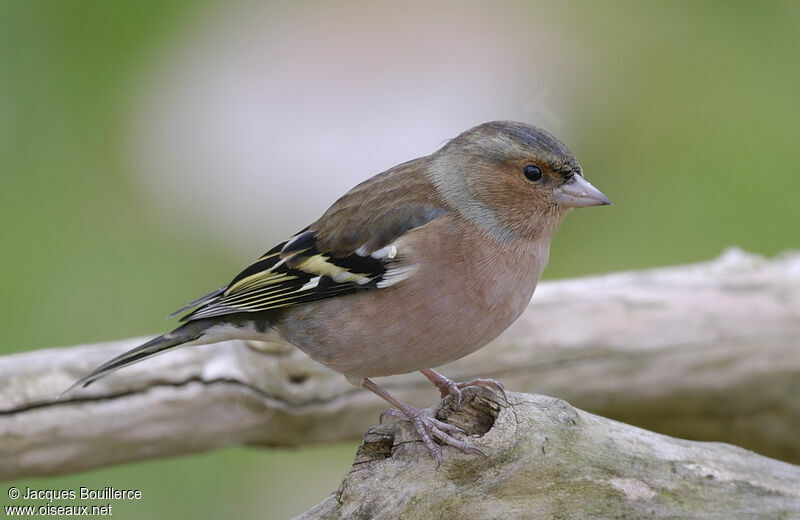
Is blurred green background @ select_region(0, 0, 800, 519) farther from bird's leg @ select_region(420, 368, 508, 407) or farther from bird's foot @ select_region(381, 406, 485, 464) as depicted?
bird's foot @ select_region(381, 406, 485, 464)

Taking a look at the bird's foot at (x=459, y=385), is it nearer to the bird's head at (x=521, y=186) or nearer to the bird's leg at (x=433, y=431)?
the bird's leg at (x=433, y=431)

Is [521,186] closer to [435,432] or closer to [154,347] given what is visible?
[435,432]

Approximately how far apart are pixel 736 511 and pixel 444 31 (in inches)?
275

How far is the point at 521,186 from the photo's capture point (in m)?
3.56

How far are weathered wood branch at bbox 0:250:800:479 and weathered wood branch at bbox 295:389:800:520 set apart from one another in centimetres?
114

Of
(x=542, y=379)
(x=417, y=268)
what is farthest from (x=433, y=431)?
(x=542, y=379)

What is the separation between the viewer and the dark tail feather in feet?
12.2

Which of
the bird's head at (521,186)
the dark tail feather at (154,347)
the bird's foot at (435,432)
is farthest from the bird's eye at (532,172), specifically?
the dark tail feather at (154,347)

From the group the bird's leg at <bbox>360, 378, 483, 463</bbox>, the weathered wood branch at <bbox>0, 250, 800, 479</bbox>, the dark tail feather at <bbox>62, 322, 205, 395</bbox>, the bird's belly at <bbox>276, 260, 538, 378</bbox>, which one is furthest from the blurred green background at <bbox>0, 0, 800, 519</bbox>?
the bird's leg at <bbox>360, 378, 483, 463</bbox>

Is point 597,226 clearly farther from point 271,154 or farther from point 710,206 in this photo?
point 271,154

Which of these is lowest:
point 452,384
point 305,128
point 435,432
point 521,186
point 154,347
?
point 154,347

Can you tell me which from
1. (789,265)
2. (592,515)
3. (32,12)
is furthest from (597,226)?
(32,12)

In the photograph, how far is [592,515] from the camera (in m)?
3.09

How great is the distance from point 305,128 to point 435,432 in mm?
5481
